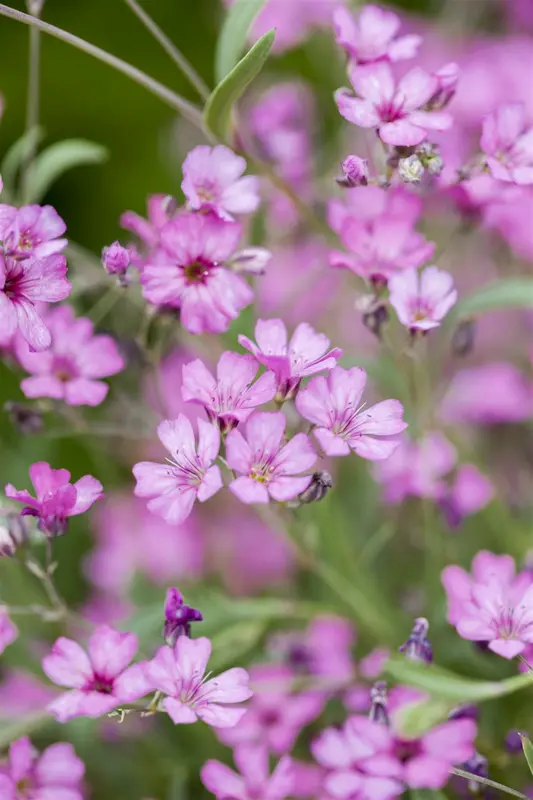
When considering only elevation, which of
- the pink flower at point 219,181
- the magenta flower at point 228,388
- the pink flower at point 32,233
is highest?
the pink flower at point 219,181

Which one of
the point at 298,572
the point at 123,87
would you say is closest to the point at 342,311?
the point at 298,572

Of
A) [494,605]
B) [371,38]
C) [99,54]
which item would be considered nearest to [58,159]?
[99,54]

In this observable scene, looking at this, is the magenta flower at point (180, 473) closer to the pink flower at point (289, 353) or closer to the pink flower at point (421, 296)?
the pink flower at point (289, 353)

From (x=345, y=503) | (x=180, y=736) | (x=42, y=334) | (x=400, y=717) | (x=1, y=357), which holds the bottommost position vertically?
(x=180, y=736)

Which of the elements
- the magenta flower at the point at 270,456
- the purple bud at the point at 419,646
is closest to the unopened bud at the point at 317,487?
the magenta flower at the point at 270,456

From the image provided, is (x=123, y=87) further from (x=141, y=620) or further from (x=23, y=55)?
(x=141, y=620)

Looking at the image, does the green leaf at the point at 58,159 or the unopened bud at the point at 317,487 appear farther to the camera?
the green leaf at the point at 58,159

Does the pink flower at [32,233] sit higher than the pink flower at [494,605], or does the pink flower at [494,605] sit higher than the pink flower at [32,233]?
the pink flower at [32,233]

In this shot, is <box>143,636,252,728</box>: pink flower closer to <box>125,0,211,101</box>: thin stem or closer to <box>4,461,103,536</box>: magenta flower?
A: <box>4,461,103,536</box>: magenta flower
